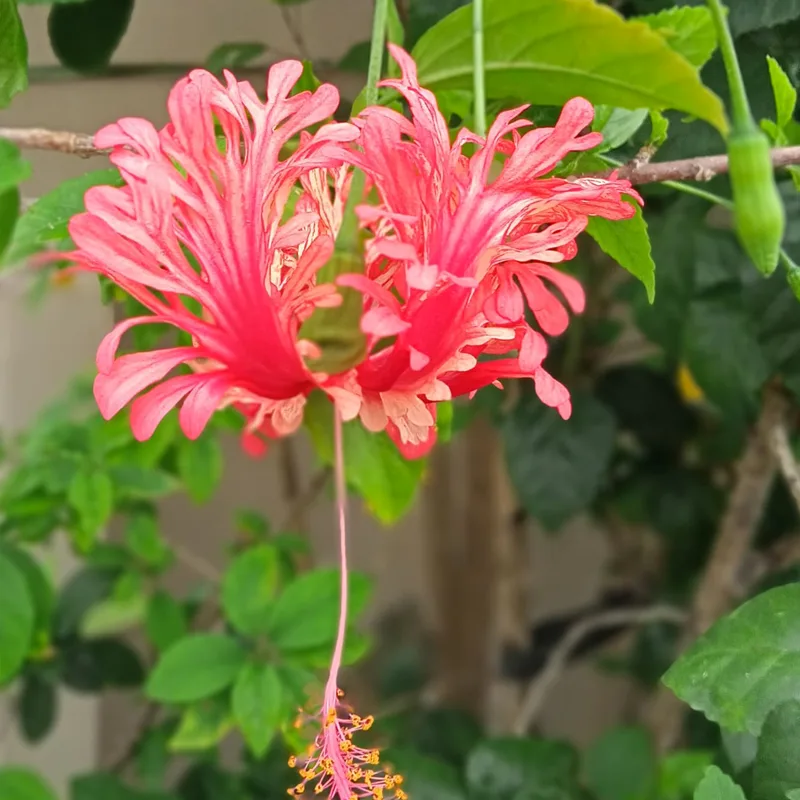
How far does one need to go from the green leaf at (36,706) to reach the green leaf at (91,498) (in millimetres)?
353

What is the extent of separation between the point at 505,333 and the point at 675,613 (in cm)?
76

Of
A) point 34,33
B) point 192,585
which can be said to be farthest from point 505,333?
point 192,585

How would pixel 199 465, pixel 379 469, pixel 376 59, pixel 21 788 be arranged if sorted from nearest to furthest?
pixel 376 59, pixel 379 469, pixel 21 788, pixel 199 465

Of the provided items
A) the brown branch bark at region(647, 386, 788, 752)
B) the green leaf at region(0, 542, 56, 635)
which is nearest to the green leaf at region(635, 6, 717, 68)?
the brown branch bark at region(647, 386, 788, 752)

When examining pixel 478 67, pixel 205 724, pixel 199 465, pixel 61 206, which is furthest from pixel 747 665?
pixel 199 465

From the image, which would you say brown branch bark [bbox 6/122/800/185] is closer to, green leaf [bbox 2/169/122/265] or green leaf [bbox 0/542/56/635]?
green leaf [bbox 2/169/122/265]

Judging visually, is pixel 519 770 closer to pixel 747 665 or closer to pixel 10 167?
pixel 747 665

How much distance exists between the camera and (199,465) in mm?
949

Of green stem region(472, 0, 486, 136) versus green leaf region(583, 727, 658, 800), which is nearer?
green stem region(472, 0, 486, 136)

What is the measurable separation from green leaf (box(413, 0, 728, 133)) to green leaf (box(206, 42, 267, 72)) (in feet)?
0.86

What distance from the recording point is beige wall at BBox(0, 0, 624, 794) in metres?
0.57

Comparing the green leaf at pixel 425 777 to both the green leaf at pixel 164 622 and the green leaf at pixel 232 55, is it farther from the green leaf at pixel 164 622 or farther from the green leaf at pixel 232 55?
the green leaf at pixel 232 55

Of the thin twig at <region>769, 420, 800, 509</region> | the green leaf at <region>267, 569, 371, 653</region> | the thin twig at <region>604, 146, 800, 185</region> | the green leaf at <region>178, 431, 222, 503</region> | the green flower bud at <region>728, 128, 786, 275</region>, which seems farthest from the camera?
the green leaf at <region>178, 431, 222, 503</region>

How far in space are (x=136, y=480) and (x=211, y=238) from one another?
58 centimetres
